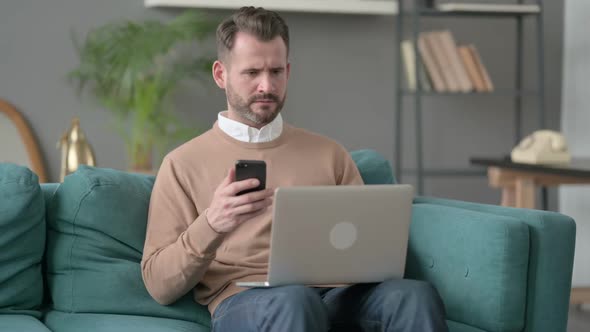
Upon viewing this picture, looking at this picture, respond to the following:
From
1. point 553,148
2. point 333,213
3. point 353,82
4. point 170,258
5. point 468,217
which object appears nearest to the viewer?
point 333,213

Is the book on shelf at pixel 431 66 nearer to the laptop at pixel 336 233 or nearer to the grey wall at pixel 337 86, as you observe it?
the grey wall at pixel 337 86

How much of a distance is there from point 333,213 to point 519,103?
3.00 m

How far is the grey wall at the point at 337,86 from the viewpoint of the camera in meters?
3.95

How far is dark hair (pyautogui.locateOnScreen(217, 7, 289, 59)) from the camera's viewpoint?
2086 mm

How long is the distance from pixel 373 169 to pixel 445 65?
1.88 meters

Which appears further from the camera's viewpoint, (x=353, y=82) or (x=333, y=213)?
(x=353, y=82)

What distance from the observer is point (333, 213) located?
1.80 metres

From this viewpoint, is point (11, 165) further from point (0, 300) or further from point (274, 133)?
point (274, 133)

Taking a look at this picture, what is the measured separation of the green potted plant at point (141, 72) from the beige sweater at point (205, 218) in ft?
5.41

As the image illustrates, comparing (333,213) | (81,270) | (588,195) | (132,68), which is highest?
(132,68)

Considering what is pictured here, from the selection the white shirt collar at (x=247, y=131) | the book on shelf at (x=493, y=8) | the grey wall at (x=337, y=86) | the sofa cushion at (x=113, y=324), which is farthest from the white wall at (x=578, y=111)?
the sofa cushion at (x=113, y=324)

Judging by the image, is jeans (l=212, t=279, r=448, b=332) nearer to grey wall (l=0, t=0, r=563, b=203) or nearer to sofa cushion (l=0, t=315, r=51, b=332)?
sofa cushion (l=0, t=315, r=51, b=332)

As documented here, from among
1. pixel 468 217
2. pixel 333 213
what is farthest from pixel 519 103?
pixel 333 213

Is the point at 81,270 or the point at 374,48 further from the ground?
the point at 374,48
